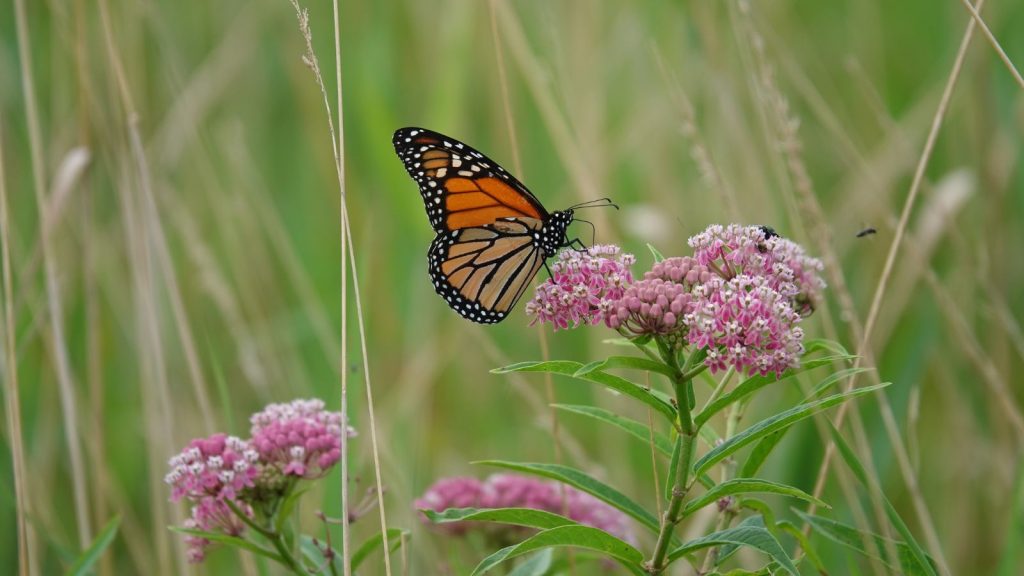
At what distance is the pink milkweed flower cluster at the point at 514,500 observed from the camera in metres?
3.29

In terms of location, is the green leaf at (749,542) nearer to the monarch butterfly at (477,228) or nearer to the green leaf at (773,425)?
the green leaf at (773,425)

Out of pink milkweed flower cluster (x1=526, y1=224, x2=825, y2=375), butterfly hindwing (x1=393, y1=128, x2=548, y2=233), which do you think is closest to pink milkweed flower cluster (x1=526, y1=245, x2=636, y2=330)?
pink milkweed flower cluster (x1=526, y1=224, x2=825, y2=375)

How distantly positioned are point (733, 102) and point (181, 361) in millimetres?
2950

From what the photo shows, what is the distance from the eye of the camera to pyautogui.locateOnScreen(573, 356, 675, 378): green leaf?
2047 mm

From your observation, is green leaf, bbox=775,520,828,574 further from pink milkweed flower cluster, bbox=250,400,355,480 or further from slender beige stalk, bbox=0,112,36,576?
slender beige stalk, bbox=0,112,36,576

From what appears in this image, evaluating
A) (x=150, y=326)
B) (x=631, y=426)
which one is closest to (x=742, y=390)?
(x=631, y=426)

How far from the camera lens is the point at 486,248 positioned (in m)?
3.46

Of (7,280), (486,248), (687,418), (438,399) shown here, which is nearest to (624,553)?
(687,418)

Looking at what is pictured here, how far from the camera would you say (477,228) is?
342cm

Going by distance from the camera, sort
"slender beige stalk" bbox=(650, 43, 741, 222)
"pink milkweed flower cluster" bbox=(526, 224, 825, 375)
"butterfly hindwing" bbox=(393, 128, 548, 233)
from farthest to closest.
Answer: "slender beige stalk" bbox=(650, 43, 741, 222), "butterfly hindwing" bbox=(393, 128, 548, 233), "pink milkweed flower cluster" bbox=(526, 224, 825, 375)

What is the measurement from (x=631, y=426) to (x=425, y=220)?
9.95 ft

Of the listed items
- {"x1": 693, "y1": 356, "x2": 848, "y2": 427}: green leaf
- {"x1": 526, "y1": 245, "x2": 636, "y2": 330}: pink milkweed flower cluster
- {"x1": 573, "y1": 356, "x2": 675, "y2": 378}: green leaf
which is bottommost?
{"x1": 693, "y1": 356, "x2": 848, "y2": 427}: green leaf

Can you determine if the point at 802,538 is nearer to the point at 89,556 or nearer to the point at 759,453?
the point at 759,453

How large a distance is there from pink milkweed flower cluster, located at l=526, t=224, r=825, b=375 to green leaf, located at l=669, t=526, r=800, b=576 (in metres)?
0.33
